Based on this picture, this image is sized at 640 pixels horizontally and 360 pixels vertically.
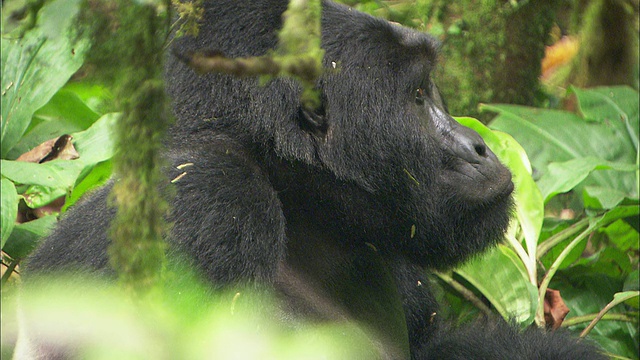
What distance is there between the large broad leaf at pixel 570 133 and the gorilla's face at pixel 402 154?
1533 mm

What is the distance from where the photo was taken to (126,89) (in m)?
1.01

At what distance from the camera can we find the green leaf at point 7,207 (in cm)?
216

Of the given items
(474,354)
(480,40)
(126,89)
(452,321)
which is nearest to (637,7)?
(480,40)

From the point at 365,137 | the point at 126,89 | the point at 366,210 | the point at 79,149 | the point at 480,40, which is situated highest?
the point at 126,89

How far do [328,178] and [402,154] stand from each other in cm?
21

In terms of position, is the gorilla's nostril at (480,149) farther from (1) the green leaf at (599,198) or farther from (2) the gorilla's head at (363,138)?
(1) the green leaf at (599,198)

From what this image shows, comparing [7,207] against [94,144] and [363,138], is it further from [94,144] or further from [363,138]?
[363,138]

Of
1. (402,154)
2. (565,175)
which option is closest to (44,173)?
(402,154)

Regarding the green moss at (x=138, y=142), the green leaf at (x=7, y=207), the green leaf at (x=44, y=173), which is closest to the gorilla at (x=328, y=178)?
the green leaf at (x=7, y=207)

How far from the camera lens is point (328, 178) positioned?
1.96m

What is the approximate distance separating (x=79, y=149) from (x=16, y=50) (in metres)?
0.56

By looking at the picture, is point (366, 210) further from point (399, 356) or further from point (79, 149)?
point (79, 149)

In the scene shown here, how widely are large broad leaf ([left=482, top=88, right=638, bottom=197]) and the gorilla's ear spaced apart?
72.2 inches

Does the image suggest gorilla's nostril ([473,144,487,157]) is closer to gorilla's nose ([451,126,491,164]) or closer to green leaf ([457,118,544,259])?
gorilla's nose ([451,126,491,164])
